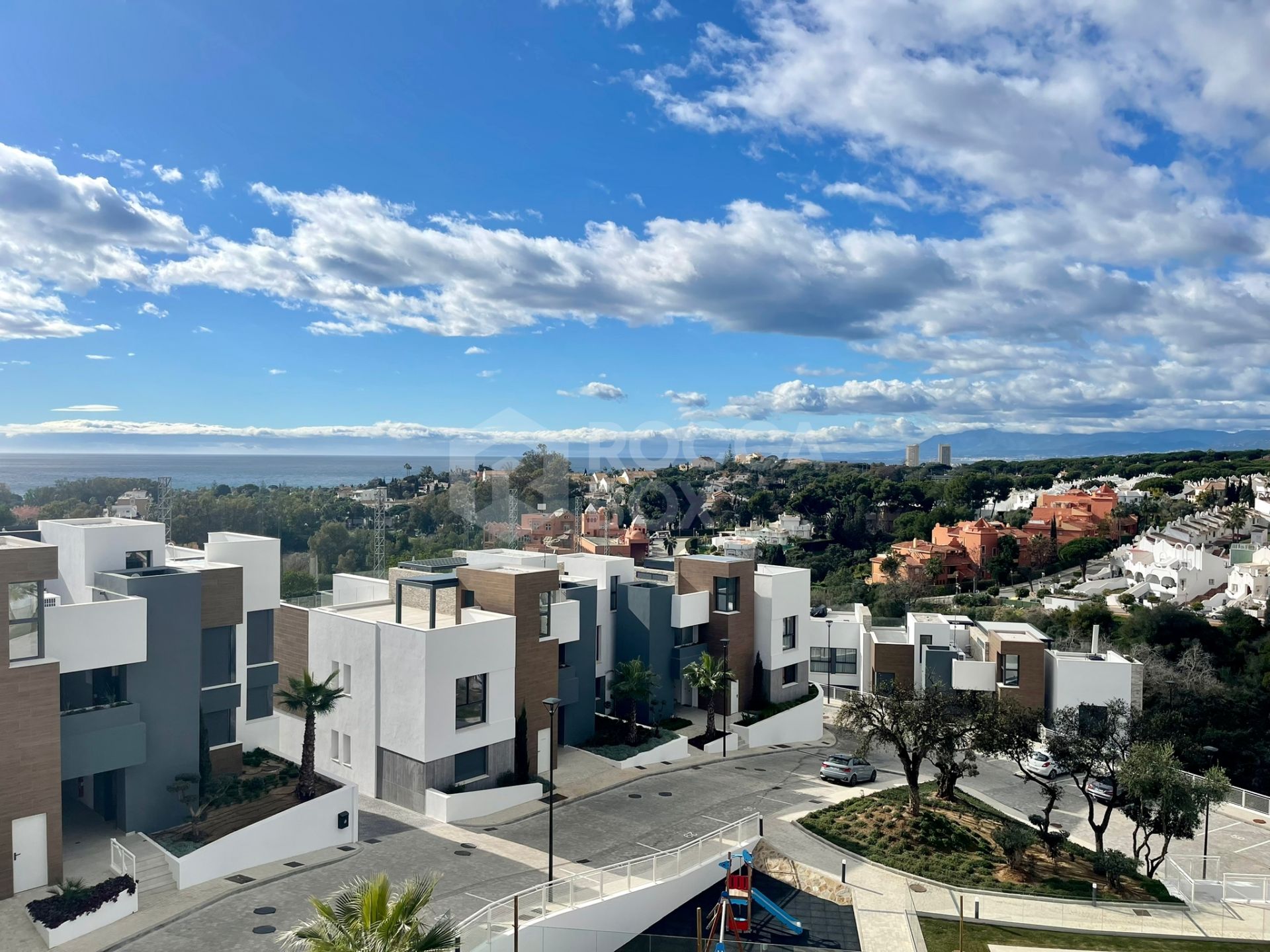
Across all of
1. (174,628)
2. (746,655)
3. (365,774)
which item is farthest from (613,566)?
(174,628)

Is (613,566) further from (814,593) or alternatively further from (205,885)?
(814,593)

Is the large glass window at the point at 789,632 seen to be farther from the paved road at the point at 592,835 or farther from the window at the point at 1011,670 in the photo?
the window at the point at 1011,670

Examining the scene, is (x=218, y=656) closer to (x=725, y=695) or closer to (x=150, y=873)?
(x=150, y=873)

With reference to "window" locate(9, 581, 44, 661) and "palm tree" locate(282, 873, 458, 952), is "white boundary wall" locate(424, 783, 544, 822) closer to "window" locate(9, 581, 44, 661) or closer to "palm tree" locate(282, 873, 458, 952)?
"window" locate(9, 581, 44, 661)

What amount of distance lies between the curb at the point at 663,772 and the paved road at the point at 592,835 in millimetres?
156

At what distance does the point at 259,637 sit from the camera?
80.7 feet

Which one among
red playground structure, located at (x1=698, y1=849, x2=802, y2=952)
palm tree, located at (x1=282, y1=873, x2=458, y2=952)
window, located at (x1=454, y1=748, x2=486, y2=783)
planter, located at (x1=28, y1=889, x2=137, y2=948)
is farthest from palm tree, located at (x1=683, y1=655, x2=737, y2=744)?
palm tree, located at (x1=282, y1=873, x2=458, y2=952)

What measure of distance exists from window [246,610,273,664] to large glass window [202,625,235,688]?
116 centimetres

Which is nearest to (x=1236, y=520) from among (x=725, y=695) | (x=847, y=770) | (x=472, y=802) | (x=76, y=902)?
(x=847, y=770)

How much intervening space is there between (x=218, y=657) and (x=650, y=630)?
1658 cm

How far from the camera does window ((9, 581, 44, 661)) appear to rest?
17766 mm

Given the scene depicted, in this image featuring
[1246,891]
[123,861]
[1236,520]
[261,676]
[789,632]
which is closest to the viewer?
[123,861]

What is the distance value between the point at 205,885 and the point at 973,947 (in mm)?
17344

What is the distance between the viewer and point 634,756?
29.2m
